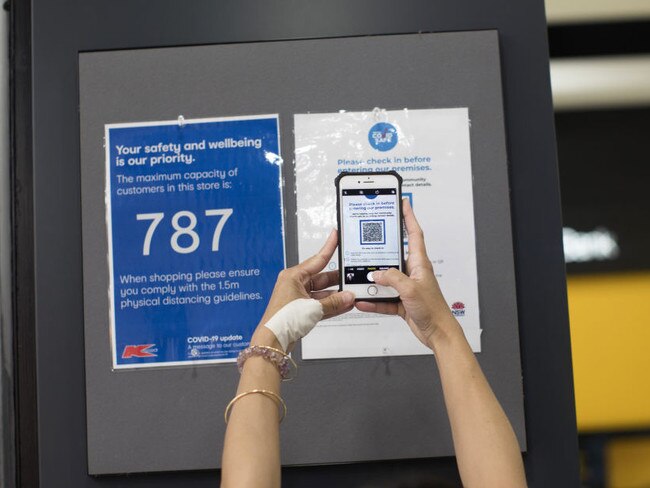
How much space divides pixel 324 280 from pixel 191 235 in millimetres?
273

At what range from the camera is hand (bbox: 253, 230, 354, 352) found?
0.85m

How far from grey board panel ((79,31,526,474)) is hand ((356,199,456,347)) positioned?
19cm

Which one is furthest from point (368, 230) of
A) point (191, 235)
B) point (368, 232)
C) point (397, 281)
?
point (191, 235)

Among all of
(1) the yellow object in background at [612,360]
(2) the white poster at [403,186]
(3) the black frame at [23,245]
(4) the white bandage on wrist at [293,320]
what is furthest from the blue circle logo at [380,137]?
(1) the yellow object in background at [612,360]

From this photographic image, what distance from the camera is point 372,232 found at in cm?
92

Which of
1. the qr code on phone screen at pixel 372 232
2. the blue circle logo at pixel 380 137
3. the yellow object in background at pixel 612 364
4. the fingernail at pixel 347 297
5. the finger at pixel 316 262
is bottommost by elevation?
the yellow object in background at pixel 612 364

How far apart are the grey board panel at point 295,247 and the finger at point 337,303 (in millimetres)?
193

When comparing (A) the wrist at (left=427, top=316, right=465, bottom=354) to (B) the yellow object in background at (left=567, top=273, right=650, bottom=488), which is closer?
(A) the wrist at (left=427, top=316, right=465, bottom=354)

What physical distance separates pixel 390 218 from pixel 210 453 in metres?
0.52

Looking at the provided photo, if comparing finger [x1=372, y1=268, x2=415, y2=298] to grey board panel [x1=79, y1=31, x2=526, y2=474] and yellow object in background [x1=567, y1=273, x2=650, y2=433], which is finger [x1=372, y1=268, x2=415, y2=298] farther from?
yellow object in background [x1=567, y1=273, x2=650, y2=433]

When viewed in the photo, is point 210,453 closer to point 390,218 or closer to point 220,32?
point 390,218

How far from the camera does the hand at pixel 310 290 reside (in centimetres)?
85

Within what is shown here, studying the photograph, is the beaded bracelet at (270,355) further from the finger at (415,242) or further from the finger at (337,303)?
the finger at (415,242)

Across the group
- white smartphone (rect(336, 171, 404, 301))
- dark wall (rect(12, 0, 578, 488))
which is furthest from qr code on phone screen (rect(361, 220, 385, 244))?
dark wall (rect(12, 0, 578, 488))
